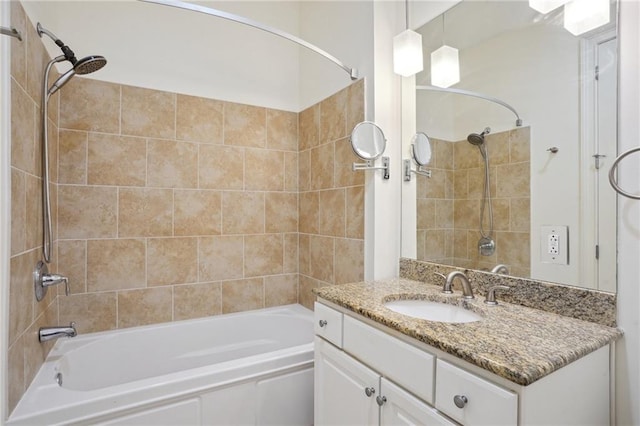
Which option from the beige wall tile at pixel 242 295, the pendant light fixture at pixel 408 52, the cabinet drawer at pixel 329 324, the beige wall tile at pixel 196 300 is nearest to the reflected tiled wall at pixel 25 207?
the beige wall tile at pixel 196 300

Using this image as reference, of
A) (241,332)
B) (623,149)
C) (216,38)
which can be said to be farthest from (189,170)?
(623,149)

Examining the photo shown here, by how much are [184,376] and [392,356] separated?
0.91 meters

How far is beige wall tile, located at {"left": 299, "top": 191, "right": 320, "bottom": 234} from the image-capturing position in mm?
2285

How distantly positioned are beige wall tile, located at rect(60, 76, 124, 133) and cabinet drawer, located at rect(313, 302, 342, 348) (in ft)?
5.33

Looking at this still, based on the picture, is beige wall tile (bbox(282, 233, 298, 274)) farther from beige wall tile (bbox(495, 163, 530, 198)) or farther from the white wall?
the white wall

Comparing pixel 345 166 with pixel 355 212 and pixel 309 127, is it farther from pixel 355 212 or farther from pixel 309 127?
pixel 309 127

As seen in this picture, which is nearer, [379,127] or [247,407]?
[247,407]

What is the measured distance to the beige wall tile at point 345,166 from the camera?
1924 mm

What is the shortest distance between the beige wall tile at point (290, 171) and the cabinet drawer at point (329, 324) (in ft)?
3.95

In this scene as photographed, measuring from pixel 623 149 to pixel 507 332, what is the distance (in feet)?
2.25

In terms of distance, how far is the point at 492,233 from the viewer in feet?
4.74

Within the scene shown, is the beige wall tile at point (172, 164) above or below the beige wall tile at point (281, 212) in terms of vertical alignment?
above

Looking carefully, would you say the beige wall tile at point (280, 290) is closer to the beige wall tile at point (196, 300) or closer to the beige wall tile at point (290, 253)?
the beige wall tile at point (290, 253)

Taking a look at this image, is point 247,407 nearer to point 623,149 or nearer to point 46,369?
point 46,369
